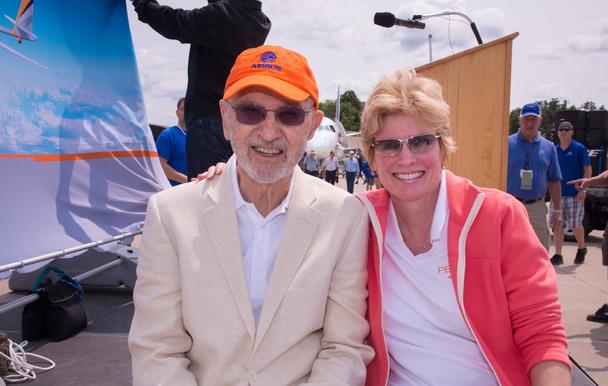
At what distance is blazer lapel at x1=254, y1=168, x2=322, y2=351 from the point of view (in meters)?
1.83

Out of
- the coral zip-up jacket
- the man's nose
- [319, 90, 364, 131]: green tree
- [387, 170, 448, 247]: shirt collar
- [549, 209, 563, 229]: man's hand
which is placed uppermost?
[319, 90, 364, 131]: green tree

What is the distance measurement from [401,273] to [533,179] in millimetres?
4272

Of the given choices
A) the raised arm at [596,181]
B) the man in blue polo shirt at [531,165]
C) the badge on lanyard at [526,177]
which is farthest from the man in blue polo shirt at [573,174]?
the raised arm at [596,181]

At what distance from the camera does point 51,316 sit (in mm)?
3971

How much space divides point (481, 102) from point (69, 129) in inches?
122

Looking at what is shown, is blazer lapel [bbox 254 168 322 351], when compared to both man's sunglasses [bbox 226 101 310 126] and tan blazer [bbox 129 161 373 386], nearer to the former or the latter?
tan blazer [bbox 129 161 373 386]

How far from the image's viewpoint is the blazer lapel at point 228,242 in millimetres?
1821

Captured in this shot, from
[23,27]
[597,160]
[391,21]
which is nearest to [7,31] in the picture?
[23,27]

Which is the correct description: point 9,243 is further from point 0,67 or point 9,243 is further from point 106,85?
point 106,85

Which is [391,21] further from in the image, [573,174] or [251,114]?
[251,114]

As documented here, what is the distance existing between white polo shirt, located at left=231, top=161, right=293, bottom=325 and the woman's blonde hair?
44cm

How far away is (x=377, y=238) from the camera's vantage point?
6.66 ft

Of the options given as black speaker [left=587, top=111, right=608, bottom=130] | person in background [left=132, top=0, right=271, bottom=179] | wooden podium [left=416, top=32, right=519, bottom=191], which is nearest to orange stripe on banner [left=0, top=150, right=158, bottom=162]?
Result: person in background [left=132, top=0, right=271, bottom=179]

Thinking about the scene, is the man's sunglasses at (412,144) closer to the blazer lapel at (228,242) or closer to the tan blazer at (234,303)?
the tan blazer at (234,303)
